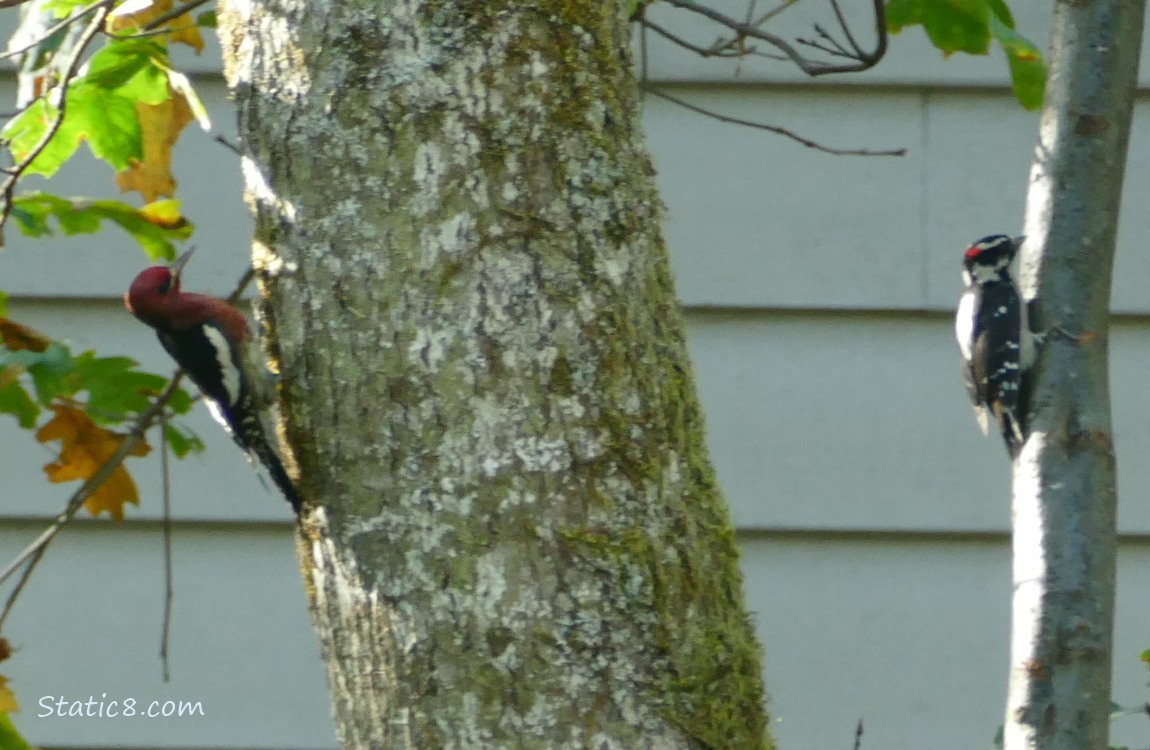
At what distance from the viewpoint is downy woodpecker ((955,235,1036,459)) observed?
260 cm

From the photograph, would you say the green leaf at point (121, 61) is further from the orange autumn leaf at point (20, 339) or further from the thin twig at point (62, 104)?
the orange autumn leaf at point (20, 339)

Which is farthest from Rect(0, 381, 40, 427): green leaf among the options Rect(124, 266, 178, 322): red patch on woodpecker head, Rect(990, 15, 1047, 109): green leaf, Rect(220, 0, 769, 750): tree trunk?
Rect(990, 15, 1047, 109): green leaf

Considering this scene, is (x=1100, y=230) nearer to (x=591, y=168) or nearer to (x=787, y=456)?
(x=591, y=168)

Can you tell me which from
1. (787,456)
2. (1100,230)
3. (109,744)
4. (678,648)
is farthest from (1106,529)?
(109,744)

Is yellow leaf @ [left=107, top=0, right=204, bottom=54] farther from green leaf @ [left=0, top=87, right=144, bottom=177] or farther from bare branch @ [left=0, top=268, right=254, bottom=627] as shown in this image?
bare branch @ [left=0, top=268, right=254, bottom=627]

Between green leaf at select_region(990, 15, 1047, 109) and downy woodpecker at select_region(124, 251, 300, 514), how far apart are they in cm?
188

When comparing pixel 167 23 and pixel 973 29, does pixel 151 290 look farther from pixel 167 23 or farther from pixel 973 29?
pixel 973 29

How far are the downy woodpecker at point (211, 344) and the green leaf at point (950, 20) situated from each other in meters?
1.71

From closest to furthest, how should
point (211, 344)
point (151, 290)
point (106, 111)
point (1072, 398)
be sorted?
1. point (1072, 398)
2. point (106, 111)
3. point (211, 344)
4. point (151, 290)

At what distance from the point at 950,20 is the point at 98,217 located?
1959 millimetres

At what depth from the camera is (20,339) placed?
2.97m

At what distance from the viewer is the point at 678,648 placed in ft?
6.96

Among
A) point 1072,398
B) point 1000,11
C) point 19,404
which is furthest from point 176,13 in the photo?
point 1072,398

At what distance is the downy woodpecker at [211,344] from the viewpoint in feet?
11.0
